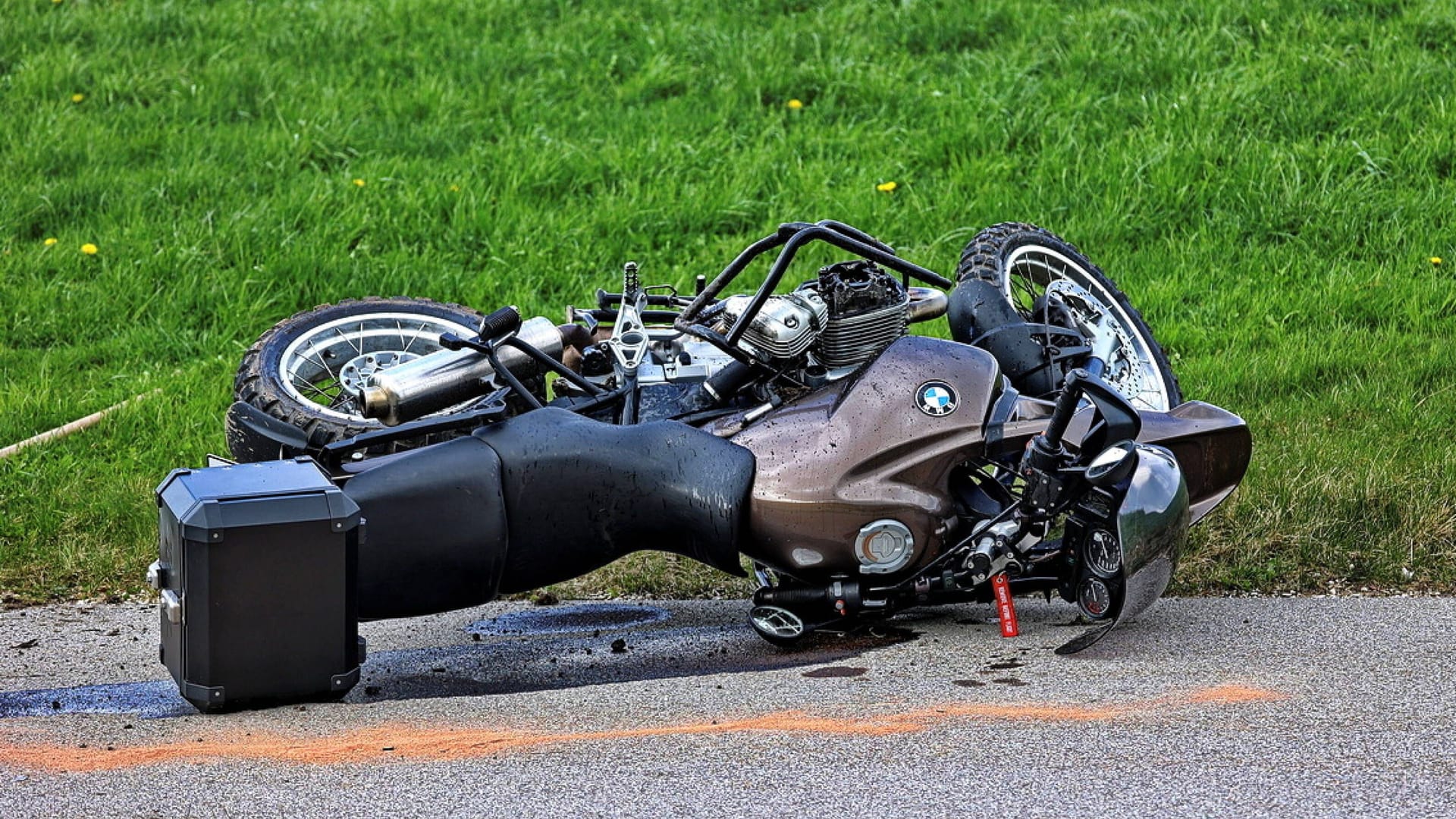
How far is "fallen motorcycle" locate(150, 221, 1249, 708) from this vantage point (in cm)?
495

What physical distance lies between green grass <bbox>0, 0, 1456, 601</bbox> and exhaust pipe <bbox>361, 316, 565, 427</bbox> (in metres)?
1.65

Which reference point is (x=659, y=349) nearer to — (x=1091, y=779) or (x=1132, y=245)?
(x=1091, y=779)

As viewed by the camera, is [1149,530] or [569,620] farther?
[569,620]

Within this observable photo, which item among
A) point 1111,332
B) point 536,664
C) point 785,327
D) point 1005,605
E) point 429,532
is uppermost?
point 785,327

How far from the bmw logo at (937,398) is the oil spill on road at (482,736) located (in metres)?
1.02

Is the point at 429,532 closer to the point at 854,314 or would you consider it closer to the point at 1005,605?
the point at 854,314

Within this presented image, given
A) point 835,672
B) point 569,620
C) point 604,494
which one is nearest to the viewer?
point 835,672

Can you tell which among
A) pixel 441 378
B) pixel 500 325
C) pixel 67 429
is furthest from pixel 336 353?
pixel 67 429

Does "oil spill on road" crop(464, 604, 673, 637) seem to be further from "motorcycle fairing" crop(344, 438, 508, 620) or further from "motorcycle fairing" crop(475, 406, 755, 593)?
"motorcycle fairing" crop(344, 438, 508, 620)

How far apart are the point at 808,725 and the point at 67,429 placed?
4.80 m

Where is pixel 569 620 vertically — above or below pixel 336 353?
below

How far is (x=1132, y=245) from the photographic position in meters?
10.1


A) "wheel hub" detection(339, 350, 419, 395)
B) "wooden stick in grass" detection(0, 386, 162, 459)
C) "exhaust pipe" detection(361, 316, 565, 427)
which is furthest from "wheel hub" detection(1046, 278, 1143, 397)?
"wooden stick in grass" detection(0, 386, 162, 459)

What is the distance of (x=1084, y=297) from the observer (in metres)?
7.39
